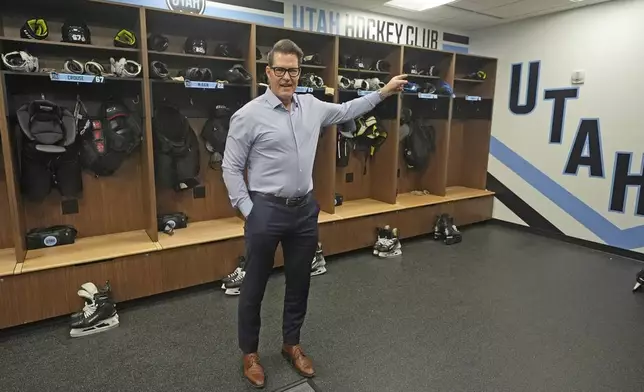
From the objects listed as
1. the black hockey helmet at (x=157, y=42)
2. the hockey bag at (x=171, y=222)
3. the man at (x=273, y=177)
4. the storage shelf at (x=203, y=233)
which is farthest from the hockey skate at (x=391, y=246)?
the black hockey helmet at (x=157, y=42)

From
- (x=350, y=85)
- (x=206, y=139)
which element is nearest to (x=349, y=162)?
(x=350, y=85)

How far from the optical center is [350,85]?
3.97 meters

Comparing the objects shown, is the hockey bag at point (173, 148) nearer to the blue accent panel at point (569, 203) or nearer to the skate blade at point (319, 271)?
the skate blade at point (319, 271)

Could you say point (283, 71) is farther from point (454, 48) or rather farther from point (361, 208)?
point (454, 48)

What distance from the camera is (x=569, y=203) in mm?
4469

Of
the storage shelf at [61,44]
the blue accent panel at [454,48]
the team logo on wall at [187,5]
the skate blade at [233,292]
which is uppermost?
the blue accent panel at [454,48]

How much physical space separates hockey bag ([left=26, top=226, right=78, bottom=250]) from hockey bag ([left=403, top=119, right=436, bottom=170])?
351 centimetres

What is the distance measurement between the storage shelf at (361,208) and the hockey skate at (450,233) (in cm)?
66

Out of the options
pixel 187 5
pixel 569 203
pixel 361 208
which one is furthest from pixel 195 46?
pixel 569 203

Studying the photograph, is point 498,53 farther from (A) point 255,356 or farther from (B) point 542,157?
(A) point 255,356

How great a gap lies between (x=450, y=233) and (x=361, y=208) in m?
1.09

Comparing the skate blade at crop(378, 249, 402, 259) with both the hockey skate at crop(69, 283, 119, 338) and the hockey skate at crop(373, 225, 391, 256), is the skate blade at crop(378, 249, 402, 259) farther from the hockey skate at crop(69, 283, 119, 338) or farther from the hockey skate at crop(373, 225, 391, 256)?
the hockey skate at crop(69, 283, 119, 338)

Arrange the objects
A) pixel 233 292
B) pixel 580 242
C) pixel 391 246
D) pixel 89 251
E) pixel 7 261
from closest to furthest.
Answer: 1. pixel 7 261
2. pixel 89 251
3. pixel 233 292
4. pixel 391 246
5. pixel 580 242

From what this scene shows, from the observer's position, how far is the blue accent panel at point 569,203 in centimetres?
404
